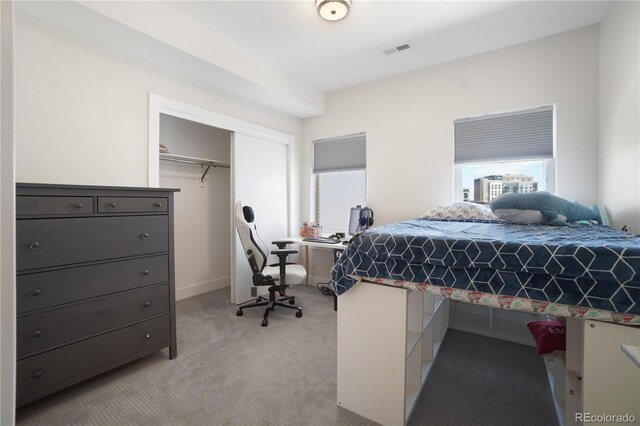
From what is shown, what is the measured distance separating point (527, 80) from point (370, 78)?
5.41ft

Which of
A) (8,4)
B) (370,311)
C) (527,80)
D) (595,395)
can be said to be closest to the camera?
(8,4)

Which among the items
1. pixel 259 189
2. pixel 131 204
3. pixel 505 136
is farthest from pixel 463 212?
pixel 131 204

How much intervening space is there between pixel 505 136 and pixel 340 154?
1.95 metres

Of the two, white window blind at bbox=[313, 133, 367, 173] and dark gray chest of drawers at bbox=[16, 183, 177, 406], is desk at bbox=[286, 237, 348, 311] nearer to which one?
white window blind at bbox=[313, 133, 367, 173]

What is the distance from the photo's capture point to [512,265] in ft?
3.61

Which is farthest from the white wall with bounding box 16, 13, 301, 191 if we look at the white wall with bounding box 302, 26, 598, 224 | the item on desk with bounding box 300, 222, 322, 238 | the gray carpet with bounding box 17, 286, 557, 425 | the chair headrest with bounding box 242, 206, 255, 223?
the white wall with bounding box 302, 26, 598, 224

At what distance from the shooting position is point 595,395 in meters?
1.01

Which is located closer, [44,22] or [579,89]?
[44,22]

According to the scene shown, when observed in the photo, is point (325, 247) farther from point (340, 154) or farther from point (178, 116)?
point (178, 116)

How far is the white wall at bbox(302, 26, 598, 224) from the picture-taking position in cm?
239

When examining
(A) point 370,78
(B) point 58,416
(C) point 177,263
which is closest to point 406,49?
(A) point 370,78

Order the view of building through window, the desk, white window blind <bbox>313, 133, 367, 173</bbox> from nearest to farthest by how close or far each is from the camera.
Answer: the view of building through window
the desk
white window blind <bbox>313, 133, 367, 173</bbox>

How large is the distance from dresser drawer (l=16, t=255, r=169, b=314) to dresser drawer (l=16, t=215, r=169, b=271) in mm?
61

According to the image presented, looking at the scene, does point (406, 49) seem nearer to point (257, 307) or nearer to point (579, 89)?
point (579, 89)
